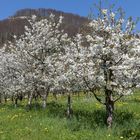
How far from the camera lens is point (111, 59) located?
16578 mm

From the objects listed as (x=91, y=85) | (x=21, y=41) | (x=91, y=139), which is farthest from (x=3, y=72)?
(x=91, y=139)

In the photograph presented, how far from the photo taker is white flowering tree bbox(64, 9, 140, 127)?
16.2 meters

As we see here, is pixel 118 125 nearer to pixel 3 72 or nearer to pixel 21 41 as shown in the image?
pixel 21 41

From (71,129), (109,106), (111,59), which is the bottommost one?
(71,129)

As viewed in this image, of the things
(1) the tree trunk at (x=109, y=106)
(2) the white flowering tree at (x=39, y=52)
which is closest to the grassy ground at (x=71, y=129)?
(1) the tree trunk at (x=109, y=106)

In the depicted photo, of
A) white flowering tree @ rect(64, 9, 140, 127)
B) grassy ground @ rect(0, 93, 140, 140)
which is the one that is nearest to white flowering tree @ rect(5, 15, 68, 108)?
grassy ground @ rect(0, 93, 140, 140)

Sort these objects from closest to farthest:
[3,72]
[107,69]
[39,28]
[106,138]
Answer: [106,138], [107,69], [39,28], [3,72]

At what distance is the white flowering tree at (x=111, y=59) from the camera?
53.1 feet

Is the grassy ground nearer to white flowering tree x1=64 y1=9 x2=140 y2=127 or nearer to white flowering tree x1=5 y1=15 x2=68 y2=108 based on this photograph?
white flowering tree x1=64 y1=9 x2=140 y2=127

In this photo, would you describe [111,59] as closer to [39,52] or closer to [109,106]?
[109,106]

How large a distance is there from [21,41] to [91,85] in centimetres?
1371

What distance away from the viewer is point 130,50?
1662cm

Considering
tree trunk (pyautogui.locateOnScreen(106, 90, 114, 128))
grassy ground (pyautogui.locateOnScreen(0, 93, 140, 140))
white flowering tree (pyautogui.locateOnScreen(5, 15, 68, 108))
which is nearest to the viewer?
grassy ground (pyautogui.locateOnScreen(0, 93, 140, 140))

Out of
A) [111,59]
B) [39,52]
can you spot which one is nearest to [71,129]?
[111,59]
